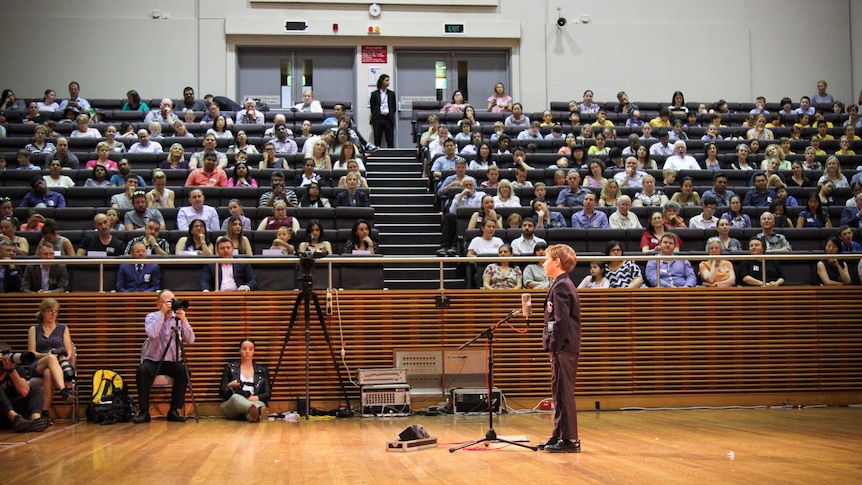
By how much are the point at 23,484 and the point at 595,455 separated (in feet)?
10.6

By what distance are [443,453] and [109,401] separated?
379cm

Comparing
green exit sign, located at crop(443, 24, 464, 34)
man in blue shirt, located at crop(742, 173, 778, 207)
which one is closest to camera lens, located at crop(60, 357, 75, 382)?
man in blue shirt, located at crop(742, 173, 778, 207)

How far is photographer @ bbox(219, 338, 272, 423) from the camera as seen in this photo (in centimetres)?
814

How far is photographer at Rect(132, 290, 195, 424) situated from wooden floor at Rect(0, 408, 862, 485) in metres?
0.24

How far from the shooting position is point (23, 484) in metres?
4.73

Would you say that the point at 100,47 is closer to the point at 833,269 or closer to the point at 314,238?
the point at 314,238

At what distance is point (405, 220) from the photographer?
11.7 m

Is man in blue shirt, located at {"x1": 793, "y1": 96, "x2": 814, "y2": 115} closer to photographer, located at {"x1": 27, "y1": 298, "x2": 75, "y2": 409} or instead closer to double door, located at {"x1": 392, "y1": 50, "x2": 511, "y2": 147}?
double door, located at {"x1": 392, "y1": 50, "x2": 511, "y2": 147}

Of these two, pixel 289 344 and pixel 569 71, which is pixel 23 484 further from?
pixel 569 71

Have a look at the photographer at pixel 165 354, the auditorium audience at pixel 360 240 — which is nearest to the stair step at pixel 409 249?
the auditorium audience at pixel 360 240

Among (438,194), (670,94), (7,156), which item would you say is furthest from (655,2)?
(7,156)

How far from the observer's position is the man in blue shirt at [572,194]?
437 inches

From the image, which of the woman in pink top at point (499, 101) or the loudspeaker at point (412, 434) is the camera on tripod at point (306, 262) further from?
the woman in pink top at point (499, 101)

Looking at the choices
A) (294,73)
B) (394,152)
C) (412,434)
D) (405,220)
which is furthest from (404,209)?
(412,434)
